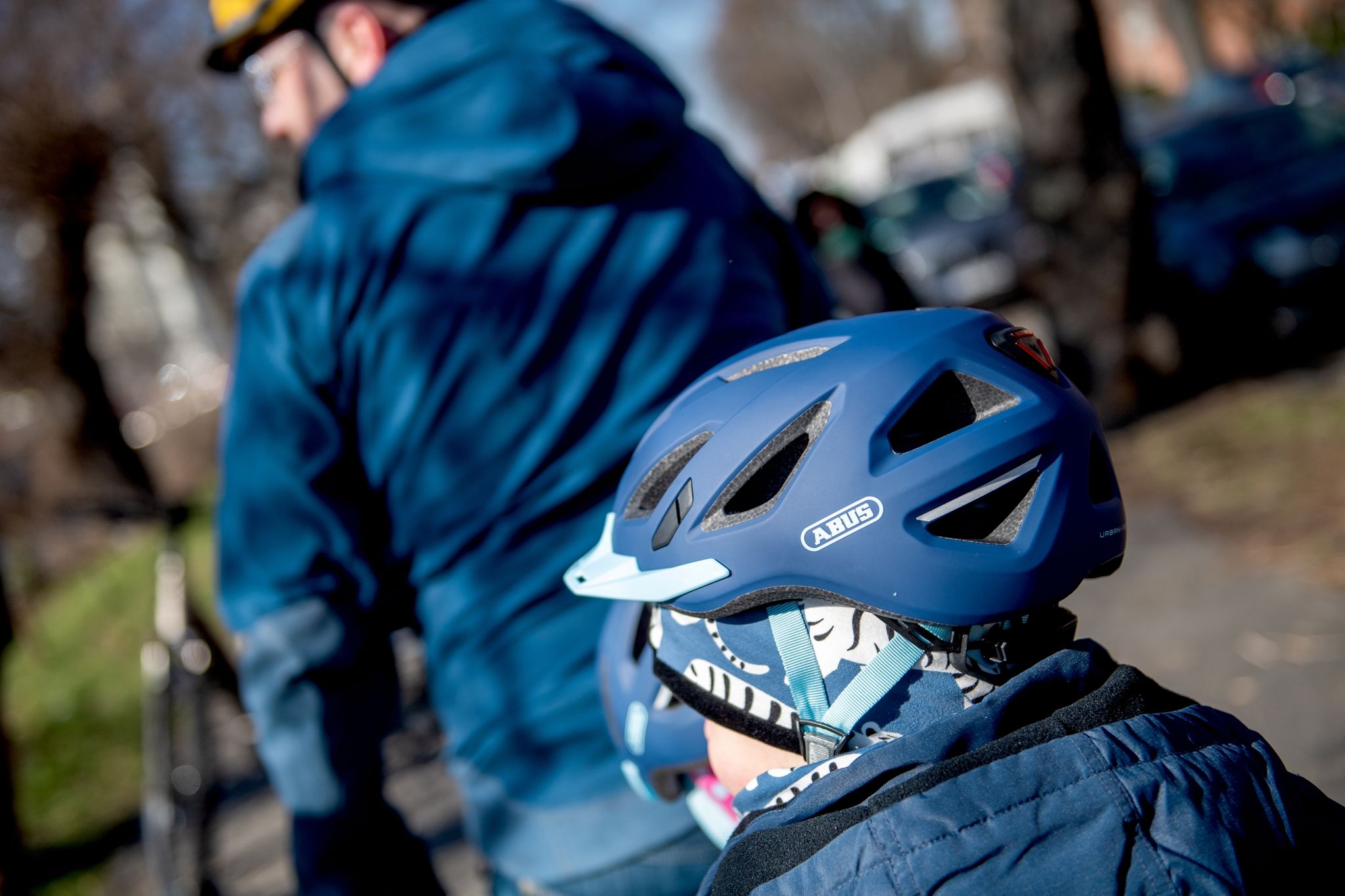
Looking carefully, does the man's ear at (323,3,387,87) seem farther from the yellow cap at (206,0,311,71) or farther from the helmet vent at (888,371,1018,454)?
the helmet vent at (888,371,1018,454)

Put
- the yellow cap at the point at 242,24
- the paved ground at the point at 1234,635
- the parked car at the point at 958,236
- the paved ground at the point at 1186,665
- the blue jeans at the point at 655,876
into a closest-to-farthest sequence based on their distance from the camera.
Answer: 1. the blue jeans at the point at 655,876
2. the yellow cap at the point at 242,24
3. the paved ground at the point at 1234,635
4. the paved ground at the point at 1186,665
5. the parked car at the point at 958,236

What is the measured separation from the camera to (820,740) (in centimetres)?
136

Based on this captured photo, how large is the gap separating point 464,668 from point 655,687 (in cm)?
37

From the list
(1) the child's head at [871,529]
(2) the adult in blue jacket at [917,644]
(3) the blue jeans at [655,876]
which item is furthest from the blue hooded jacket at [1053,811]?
(3) the blue jeans at [655,876]

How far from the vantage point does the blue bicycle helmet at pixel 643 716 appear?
5.04ft

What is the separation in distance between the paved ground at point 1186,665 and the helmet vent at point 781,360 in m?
2.87

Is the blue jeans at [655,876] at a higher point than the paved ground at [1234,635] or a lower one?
higher

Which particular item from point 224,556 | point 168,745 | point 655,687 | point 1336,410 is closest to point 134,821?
point 168,745

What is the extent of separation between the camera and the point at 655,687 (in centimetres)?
155

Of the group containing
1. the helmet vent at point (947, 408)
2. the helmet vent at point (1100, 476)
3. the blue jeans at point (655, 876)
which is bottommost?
the blue jeans at point (655, 876)

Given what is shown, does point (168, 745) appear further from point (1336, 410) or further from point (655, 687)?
point (1336, 410)

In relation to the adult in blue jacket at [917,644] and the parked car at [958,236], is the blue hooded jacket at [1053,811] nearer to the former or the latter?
the adult in blue jacket at [917,644]

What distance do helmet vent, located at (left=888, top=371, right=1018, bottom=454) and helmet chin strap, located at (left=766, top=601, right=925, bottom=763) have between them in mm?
249

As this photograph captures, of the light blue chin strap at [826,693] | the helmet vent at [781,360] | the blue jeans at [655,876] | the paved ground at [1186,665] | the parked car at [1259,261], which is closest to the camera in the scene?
the light blue chin strap at [826,693]
